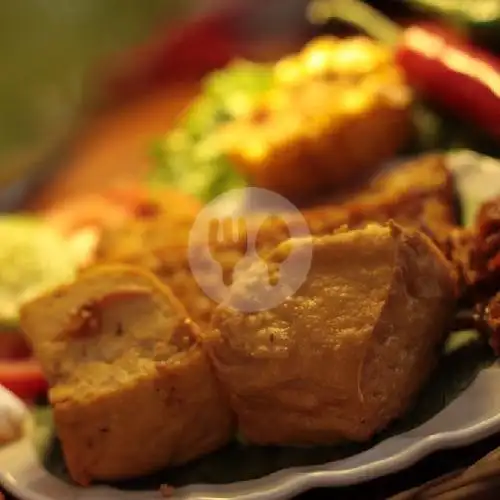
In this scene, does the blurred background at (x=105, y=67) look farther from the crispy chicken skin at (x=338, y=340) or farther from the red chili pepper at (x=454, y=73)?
the crispy chicken skin at (x=338, y=340)

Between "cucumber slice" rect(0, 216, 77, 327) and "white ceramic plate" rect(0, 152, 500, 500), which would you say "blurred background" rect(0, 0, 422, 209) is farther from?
"white ceramic plate" rect(0, 152, 500, 500)

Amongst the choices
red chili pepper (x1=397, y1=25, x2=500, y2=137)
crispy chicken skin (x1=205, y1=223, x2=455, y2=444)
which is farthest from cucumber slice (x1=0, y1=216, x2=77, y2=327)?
red chili pepper (x1=397, y1=25, x2=500, y2=137)

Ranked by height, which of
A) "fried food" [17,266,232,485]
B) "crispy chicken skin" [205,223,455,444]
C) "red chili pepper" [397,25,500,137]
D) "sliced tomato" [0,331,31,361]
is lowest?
"sliced tomato" [0,331,31,361]

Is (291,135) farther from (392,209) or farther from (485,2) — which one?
(485,2)

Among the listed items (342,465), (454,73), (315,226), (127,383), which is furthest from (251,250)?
(454,73)

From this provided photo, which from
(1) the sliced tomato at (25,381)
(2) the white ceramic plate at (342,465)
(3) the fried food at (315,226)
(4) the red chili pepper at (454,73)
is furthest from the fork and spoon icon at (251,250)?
(4) the red chili pepper at (454,73)

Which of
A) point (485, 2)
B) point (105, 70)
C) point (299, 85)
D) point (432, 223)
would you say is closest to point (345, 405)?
point (432, 223)
